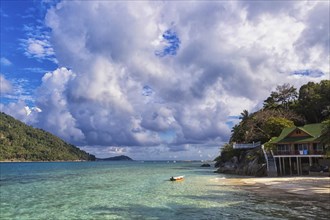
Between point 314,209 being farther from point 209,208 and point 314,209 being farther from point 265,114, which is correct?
point 265,114

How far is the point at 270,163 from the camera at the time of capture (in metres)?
49.2

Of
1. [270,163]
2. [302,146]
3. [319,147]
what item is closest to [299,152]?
[302,146]

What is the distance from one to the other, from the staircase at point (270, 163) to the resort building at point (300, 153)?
432 millimetres

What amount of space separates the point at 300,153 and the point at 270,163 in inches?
189

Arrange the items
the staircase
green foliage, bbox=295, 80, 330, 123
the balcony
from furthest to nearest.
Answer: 1. green foliage, bbox=295, 80, 330, 123
2. the staircase
3. the balcony

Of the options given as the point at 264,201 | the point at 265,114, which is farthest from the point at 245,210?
the point at 265,114

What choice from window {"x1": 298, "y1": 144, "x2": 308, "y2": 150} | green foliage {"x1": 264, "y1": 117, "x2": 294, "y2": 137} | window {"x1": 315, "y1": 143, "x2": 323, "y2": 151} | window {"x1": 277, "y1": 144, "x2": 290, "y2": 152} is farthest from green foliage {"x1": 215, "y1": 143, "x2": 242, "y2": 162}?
window {"x1": 315, "y1": 143, "x2": 323, "y2": 151}

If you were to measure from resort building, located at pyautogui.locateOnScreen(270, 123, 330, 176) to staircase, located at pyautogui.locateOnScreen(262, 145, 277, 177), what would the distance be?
0.43 m

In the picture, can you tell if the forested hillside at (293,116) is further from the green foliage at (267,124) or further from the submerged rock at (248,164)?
the submerged rock at (248,164)

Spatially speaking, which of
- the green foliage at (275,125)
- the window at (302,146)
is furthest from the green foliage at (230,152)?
the window at (302,146)

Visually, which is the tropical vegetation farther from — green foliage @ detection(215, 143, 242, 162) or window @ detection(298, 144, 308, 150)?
window @ detection(298, 144, 308, 150)

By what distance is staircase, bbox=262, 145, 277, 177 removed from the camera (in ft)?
158

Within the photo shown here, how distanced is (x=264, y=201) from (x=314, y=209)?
15.7ft

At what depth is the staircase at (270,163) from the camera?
48059mm
